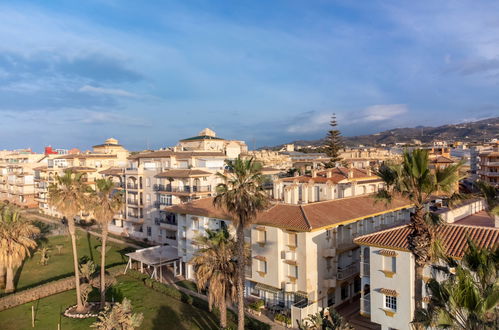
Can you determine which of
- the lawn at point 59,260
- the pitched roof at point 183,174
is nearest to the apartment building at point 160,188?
the pitched roof at point 183,174

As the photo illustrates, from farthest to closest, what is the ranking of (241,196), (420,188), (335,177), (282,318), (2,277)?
(335,177) → (2,277) → (282,318) → (241,196) → (420,188)

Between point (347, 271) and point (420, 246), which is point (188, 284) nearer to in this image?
point (347, 271)

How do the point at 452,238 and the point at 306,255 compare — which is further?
the point at 306,255

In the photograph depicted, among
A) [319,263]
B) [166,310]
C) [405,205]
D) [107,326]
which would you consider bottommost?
[166,310]

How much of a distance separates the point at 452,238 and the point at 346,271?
1074cm

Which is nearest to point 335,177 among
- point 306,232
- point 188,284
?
point 306,232

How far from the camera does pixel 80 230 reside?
63594 mm

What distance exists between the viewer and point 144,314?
3111 centimetres

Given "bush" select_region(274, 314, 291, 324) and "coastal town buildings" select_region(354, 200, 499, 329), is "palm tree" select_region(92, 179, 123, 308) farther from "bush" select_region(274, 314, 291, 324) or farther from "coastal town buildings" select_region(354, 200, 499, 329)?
"coastal town buildings" select_region(354, 200, 499, 329)

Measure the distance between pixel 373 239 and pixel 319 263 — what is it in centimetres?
655

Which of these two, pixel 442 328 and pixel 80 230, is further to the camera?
pixel 80 230

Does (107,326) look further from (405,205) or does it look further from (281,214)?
(405,205)

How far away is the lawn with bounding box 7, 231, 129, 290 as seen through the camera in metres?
40.5

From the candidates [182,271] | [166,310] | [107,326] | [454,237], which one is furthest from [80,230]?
[454,237]
